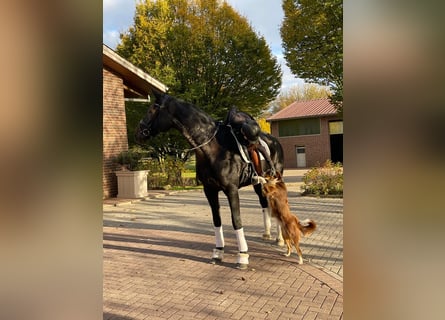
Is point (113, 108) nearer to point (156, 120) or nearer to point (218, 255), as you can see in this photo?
point (156, 120)

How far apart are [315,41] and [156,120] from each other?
39.9 ft

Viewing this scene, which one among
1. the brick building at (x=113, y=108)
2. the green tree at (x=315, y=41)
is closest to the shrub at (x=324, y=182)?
the green tree at (x=315, y=41)

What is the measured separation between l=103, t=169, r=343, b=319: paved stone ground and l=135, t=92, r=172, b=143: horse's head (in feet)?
6.35

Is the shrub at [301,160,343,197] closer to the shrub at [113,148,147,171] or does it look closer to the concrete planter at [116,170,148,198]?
the concrete planter at [116,170,148,198]

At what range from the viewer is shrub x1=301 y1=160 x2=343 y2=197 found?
42.5ft

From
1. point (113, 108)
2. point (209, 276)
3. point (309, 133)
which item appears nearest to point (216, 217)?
point (209, 276)

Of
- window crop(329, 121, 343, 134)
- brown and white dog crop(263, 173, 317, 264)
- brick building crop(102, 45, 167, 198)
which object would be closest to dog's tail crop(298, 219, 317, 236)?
brown and white dog crop(263, 173, 317, 264)

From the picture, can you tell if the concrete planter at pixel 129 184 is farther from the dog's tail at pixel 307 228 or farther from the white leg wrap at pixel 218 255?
the dog's tail at pixel 307 228

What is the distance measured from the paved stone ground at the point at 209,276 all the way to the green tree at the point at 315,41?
25.5ft

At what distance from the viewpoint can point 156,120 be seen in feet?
16.6

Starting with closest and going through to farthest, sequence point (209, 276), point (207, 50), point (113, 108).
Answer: point (209, 276) < point (113, 108) < point (207, 50)

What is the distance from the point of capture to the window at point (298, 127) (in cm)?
3109

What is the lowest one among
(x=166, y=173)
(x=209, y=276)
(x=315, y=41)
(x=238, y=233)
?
(x=209, y=276)
